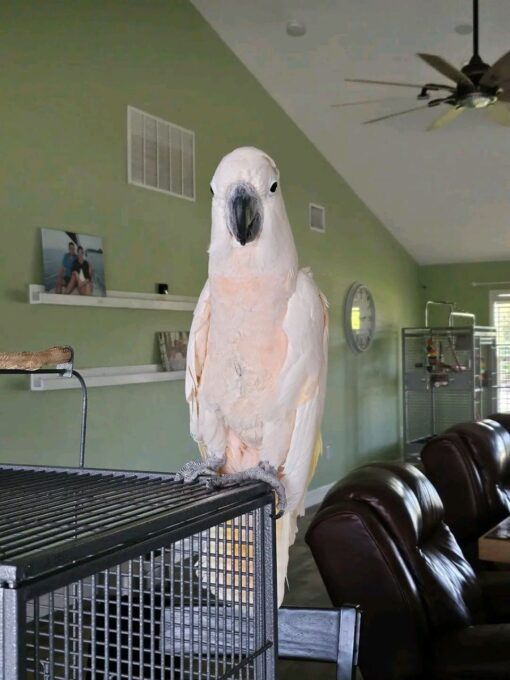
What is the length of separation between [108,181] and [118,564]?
138 inches

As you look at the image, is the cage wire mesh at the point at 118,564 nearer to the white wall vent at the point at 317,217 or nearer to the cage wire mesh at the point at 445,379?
the white wall vent at the point at 317,217

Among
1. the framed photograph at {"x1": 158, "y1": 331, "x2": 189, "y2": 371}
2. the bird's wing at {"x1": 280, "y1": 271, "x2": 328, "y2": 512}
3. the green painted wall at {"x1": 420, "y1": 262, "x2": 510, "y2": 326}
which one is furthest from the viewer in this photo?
the green painted wall at {"x1": 420, "y1": 262, "x2": 510, "y2": 326}

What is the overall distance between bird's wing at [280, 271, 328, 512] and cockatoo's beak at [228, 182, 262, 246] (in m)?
0.20

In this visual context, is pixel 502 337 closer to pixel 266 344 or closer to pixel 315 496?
pixel 315 496

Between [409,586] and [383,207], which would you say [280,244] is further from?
[383,207]

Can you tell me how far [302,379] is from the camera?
1574mm

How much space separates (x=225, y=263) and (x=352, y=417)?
5.36 metres

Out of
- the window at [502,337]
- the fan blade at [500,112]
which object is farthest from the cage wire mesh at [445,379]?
the fan blade at [500,112]

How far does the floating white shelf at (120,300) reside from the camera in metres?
3.44

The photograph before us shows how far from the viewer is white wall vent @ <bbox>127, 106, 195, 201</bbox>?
13.5 ft

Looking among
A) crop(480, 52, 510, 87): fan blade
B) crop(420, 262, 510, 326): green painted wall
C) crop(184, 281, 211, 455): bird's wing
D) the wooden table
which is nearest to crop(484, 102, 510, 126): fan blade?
crop(480, 52, 510, 87): fan blade

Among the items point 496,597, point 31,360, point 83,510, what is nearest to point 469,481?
point 496,597

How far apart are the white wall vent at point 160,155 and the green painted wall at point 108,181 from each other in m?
0.06

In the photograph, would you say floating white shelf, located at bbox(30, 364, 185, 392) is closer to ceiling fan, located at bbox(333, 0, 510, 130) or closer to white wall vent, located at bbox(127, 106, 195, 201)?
white wall vent, located at bbox(127, 106, 195, 201)
